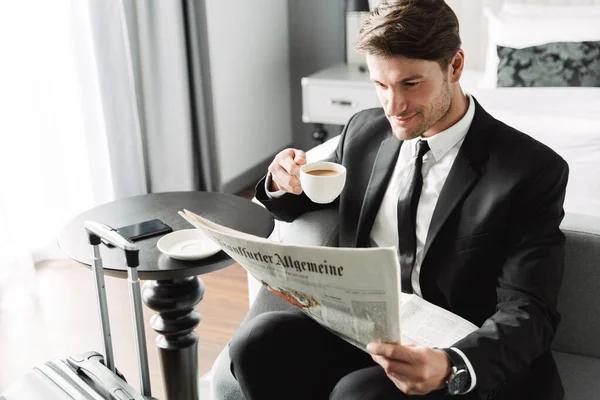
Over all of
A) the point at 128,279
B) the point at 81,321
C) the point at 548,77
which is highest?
the point at 548,77

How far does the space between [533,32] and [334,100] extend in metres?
1.00

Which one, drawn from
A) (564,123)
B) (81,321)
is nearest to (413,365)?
(564,123)

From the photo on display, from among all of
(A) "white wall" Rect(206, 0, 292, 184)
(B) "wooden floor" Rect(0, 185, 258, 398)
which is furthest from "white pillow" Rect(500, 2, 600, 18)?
(B) "wooden floor" Rect(0, 185, 258, 398)

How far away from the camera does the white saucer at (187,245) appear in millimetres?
1431

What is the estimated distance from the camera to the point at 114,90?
2793 millimetres

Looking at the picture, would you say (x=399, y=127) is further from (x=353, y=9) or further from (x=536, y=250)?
(x=353, y=9)

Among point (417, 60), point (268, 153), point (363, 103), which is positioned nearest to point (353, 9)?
point (363, 103)

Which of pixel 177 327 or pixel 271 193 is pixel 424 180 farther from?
pixel 177 327

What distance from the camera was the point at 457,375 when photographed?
110 centimetres

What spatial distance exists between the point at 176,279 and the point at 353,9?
2.12 meters

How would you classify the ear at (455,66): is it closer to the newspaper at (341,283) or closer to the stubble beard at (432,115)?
the stubble beard at (432,115)

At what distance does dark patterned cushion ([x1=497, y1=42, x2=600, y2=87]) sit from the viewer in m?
2.52

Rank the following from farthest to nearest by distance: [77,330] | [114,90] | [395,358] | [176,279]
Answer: [114,90] < [77,330] < [176,279] < [395,358]

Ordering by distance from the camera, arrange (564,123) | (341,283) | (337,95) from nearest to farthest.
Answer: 1. (341,283)
2. (564,123)
3. (337,95)
